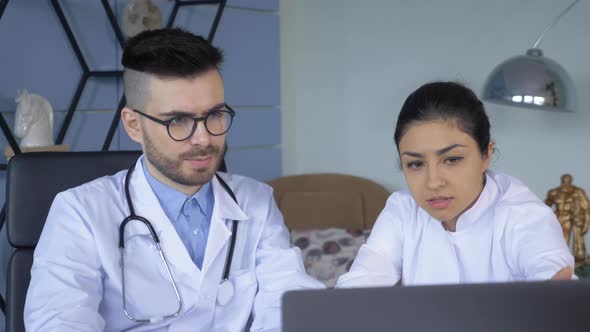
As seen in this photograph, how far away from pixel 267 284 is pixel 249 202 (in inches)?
6.9

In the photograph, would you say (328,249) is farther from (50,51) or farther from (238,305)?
(238,305)

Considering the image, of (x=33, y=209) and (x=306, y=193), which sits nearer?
(x=33, y=209)

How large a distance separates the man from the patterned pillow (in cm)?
157

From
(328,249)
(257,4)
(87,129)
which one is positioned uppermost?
(257,4)

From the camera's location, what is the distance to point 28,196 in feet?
5.26

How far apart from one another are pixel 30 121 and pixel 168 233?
130 centimetres

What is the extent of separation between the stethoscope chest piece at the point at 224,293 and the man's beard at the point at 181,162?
0.18 m

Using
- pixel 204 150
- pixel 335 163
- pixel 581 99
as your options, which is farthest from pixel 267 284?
pixel 335 163

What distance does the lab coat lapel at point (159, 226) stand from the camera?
1.47 m

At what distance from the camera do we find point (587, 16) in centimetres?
331

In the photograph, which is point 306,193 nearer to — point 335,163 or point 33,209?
point 335,163

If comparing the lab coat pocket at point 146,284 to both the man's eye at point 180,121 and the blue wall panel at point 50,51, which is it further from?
the blue wall panel at point 50,51

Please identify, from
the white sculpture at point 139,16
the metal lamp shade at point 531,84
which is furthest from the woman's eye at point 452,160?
the white sculpture at point 139,16

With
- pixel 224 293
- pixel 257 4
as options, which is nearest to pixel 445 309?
pixel 224 293
